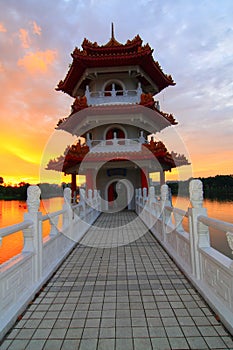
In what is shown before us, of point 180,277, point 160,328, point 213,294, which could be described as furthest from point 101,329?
point 180,277

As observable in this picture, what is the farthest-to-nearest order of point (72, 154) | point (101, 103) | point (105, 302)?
point (101, 103)
point (72, 154)
point (105, 302)

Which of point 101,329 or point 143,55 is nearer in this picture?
point 101,329

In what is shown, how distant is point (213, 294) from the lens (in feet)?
10.4

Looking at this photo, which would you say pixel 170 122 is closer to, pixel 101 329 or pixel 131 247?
pixel 131 247

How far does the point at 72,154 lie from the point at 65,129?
3.44 metres

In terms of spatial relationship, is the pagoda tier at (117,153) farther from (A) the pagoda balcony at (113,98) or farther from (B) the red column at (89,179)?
(A) the pagoda balcony at (113,98)

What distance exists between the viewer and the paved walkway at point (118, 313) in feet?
8.11

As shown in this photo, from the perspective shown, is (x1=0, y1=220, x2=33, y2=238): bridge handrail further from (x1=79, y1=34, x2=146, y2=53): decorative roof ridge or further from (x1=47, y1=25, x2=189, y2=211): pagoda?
(x1=79, y1=34, x2=146, y2=53): decorative roof ridge

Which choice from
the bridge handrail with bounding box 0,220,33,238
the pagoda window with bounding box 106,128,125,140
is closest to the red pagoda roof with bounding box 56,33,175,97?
the pagoda window with bounding box 106,128,125,140

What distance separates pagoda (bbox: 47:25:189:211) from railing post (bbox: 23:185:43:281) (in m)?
9.75

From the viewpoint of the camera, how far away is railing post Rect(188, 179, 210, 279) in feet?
12.2

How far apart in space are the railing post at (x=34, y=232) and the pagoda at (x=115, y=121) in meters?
9.75

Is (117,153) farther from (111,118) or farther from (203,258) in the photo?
(203,258)

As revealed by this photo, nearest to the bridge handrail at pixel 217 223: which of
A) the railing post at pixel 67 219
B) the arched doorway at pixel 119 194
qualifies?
the railing post at pixel 67 219
